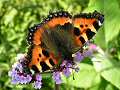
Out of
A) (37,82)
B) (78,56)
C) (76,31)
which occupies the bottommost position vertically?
(37,82)

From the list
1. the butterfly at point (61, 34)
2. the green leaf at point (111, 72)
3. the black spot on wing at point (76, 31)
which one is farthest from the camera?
the green leaf at point (111, 72)

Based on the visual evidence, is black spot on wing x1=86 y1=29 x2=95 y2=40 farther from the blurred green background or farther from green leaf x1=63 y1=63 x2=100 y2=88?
green leaf x1=63 y1=63 x2=100 y2=88

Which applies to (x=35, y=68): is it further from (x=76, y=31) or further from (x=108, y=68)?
(x=108, y=68)

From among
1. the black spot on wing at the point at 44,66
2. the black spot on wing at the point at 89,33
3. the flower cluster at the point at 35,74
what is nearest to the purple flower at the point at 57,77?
the flower cluster at the point at 35,74

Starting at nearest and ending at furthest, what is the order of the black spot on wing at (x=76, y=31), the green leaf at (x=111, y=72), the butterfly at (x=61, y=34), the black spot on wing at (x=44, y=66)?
the black spot on wing at (x=44, y=66), the butterfly at (x=61, y=34), the black spot on wing at (x=76, y=31), the green leaf at (x=111, y=72)

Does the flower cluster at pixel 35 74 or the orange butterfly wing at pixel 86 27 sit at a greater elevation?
the orange butterfly wing at pixel 86 27

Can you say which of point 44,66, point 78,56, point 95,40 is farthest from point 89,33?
point 95,40

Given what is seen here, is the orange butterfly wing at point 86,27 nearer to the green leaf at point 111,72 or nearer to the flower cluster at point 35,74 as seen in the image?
the flower cluster at point 35,74
